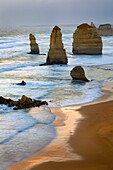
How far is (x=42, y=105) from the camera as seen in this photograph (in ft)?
75.7

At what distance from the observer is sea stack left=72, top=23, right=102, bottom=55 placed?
6025 centimetres

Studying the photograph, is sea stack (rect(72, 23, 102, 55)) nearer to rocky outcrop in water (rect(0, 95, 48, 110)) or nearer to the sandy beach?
rocky outcrop in water (rect(0, 95, 48, 110))

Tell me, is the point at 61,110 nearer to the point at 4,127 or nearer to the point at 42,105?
the point at 42,105

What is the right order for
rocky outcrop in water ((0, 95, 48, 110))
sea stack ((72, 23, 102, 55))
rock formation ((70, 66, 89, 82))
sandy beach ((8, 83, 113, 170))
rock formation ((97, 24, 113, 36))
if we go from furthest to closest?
1. rock formation ((97, 24, 113, 36))
2. sea stack ((72, 23, 102, 55))
3. rock formation ((70, 66, 89, 82))
4. rocky outcrop in water ((0, 95, 48, 110))
5. sandy beach ((8, 83, 113, 170))

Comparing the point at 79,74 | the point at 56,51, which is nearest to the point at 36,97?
the point at 79,74

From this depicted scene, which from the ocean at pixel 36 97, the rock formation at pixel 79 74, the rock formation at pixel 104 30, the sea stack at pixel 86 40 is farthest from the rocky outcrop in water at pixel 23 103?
the rock formation at pixel 104 30

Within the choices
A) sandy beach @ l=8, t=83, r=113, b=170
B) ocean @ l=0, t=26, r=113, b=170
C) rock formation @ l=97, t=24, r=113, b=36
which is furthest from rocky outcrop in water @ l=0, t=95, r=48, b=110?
rock formation @ l=97, t=24, r=113, b=36

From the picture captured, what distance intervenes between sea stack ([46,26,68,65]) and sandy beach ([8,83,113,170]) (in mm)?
25536

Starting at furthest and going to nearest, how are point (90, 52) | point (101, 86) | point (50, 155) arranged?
point (90, 52)
point (101, 86)
point (50, 155)

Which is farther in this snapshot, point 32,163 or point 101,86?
point 101,86

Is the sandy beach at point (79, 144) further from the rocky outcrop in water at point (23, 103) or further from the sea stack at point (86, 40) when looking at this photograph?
the sea stack at point (86, 40)

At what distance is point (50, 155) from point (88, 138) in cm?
255

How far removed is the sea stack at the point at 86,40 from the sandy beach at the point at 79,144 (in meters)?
39.2

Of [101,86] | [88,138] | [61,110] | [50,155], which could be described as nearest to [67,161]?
[50,155]
